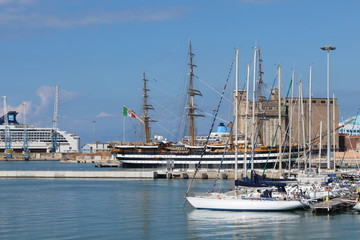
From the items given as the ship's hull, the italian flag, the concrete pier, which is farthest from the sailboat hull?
the italian flag

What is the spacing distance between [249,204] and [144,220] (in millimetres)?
6518

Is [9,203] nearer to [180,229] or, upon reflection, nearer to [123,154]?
[180,229]

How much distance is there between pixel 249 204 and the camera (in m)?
40.6

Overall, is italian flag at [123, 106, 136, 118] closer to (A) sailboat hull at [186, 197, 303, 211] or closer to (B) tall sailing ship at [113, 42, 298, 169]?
(B) tall sailing ship at [113, 42, 298, 169]

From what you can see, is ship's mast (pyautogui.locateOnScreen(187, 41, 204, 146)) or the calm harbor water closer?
the calm harbor water

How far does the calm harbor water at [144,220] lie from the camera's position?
34.2 metres

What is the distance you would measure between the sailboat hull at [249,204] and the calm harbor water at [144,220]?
342 millimetres

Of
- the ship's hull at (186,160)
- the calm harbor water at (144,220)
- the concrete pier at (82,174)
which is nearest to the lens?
the calm harbor water at (144,220)

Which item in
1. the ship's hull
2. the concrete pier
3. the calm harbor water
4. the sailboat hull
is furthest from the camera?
the ship's hull

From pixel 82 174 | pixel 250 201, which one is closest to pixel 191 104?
pixel 82 174

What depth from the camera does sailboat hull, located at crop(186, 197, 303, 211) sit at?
4066 centimetres

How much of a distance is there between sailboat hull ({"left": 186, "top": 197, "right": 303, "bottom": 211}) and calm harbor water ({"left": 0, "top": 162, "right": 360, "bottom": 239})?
1.12 feet

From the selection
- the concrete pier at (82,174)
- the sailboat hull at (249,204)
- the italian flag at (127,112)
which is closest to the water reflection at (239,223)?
the sailboat hull at (249,204)

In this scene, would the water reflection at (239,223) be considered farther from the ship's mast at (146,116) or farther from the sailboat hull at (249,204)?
the ship's mast at (146,116)
